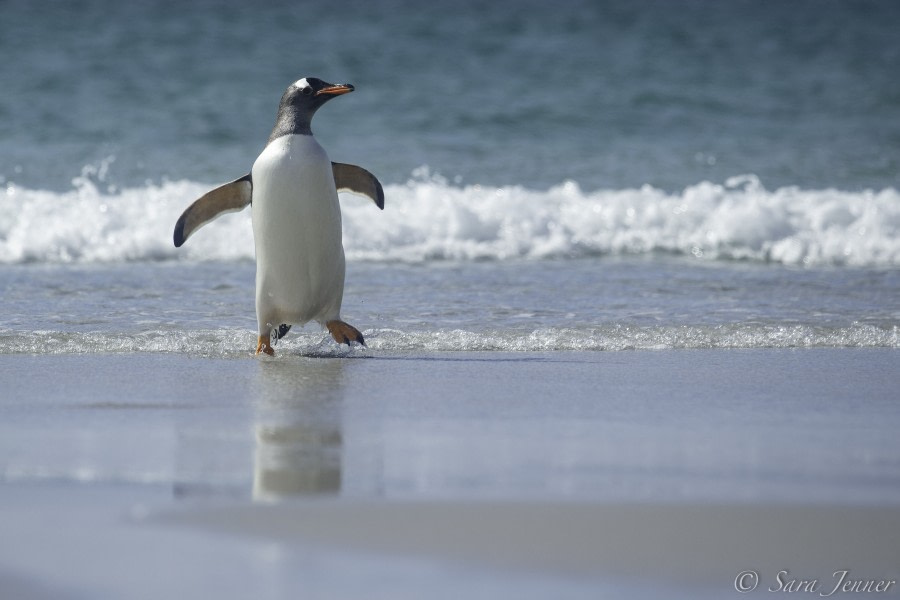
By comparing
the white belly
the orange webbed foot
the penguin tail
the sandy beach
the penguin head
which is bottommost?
the sandy beach

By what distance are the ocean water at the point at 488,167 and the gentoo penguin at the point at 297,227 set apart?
8.8 inches

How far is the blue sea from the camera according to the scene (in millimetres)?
3258

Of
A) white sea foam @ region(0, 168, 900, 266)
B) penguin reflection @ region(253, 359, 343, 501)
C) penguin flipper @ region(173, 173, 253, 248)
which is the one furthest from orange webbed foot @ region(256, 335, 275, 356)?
white sea foam @ region(0, 168, 900, 266)

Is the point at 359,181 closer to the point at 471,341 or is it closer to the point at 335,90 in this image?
the point at 335,90

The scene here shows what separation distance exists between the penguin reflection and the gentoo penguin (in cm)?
41

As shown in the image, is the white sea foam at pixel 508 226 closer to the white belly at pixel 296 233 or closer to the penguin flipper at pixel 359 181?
the penguin flipper at pixel 359 181

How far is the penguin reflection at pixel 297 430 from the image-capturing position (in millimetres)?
2939

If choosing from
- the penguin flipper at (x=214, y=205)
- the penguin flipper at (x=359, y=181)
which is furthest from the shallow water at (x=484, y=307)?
the penguin flipper at (x=359, y=181)

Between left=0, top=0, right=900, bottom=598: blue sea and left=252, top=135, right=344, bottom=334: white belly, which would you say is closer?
left=0, top=0, right=900, bottom=598: blue sea

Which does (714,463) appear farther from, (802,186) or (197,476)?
(802,186)

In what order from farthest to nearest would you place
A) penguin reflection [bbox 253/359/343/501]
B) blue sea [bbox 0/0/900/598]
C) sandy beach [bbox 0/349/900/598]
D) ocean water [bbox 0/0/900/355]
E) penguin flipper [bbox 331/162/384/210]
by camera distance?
ocean water [bbox 0/0/900/355] → penguin flipper [bbox 331/162/384/210] → blue sea [bbox 0/0/900/598] → penguin reflection [bbox 253/359/343/501] → sandy beach [bbox 0/349/900/598]

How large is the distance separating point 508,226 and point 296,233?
437cm

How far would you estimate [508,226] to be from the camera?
9352 mm

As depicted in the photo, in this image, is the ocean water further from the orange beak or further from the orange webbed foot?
the orange beak
